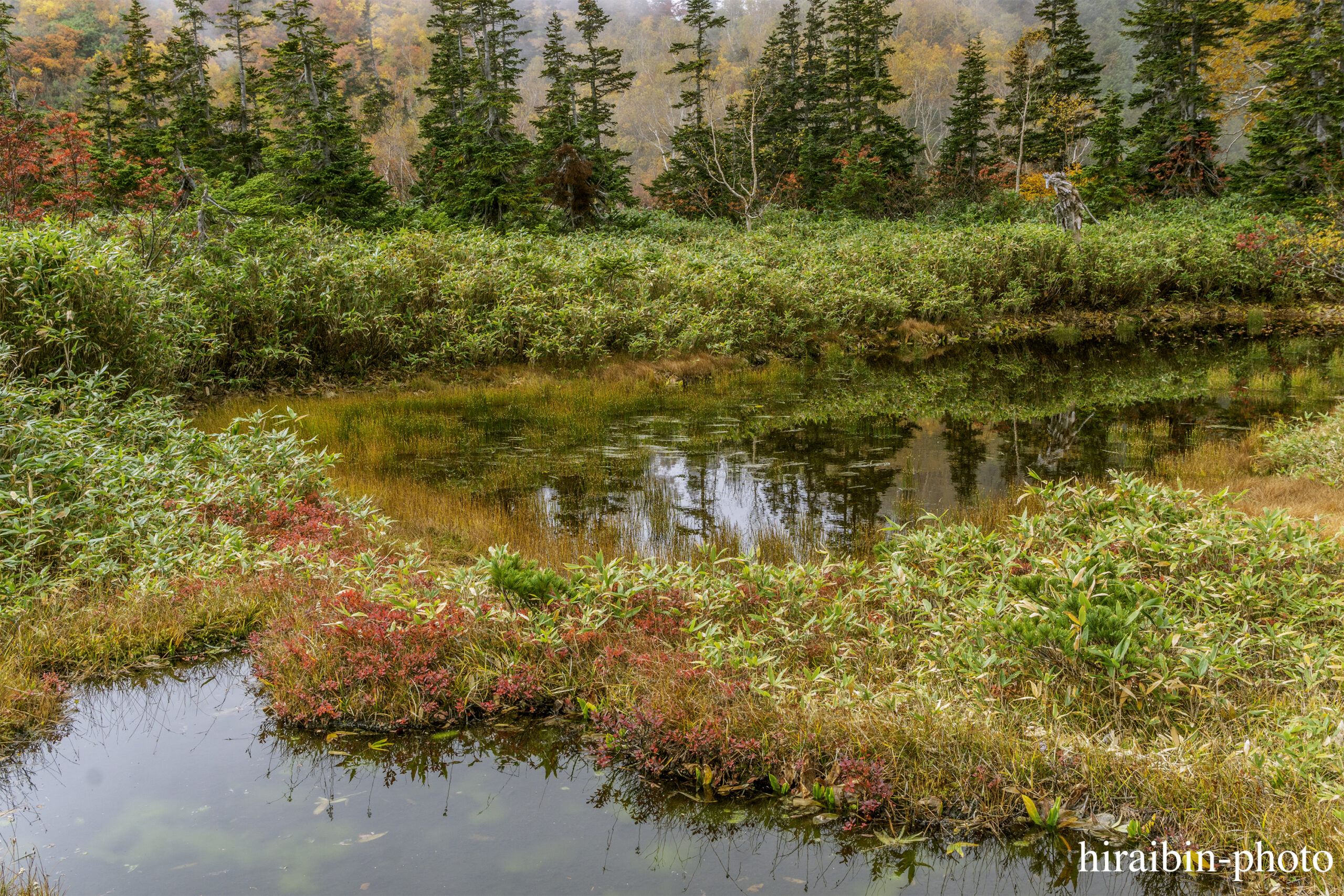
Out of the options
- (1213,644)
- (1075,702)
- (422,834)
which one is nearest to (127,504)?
(422,834)

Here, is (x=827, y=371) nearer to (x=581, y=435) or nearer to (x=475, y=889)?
(x=581, y=435)

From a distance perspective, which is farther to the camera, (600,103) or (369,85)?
(369,85)

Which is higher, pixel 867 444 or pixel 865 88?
pixel 865 88

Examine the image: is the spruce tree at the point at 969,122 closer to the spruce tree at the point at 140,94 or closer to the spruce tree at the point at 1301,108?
the spruce tree at the point at 1301,108


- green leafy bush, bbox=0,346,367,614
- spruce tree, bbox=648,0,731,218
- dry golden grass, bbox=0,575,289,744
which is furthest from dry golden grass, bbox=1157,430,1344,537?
spruce tree, bbox=648,0,731,218

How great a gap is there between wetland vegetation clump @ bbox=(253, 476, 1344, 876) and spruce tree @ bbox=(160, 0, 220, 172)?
30446mm

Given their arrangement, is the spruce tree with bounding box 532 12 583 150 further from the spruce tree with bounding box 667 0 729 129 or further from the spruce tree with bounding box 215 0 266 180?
the spruce tree with bounding box 215 0 266 180

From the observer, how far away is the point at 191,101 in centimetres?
3316

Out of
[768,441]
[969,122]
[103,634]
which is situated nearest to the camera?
[103,634]

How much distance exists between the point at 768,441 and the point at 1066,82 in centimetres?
3597

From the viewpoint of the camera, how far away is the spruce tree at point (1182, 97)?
1251 inches

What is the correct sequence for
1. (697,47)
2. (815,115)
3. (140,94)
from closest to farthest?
(697,47) → (140,94) → (815,115)

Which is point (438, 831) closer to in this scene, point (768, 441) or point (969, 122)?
point (768, 441)

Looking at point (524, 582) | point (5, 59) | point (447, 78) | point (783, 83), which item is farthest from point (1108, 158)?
point (5, 59)
